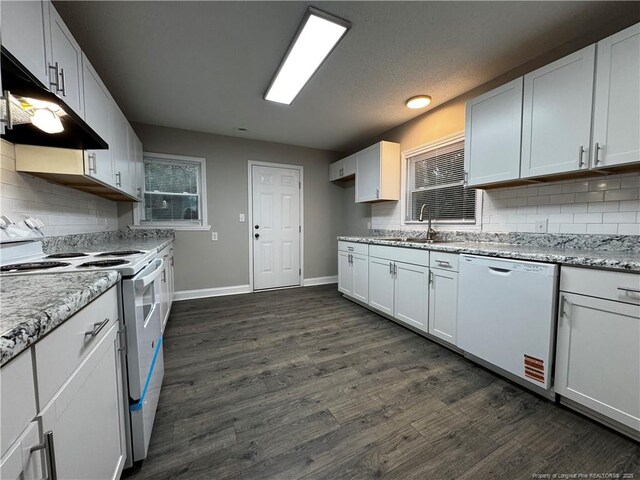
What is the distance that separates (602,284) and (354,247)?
2.37 metres

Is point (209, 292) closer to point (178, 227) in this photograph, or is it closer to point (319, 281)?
point (178, 227)

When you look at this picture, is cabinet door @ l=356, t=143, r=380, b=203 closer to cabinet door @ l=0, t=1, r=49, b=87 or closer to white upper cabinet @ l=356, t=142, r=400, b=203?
white upper cabinet @ l=356, t=142, r=400, b=203

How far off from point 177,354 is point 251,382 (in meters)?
0.80

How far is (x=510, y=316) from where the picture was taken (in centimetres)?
176

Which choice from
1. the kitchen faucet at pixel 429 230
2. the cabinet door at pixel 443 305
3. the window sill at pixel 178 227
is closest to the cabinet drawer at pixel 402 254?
the cabinet door at pixel 443 305

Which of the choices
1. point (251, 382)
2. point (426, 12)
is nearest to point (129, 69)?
point (426, 12)

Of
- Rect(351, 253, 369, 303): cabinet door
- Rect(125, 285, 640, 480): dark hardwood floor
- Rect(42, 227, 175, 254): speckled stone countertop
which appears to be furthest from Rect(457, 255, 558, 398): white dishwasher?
Rect(42, 227, 175, 254): speckled stone countertop

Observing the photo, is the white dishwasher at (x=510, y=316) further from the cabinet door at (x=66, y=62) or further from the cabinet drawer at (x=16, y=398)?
the cabinet door at (x=66, y=62)

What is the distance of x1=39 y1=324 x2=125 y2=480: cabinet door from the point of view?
0.66 metres

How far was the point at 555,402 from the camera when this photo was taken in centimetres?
162

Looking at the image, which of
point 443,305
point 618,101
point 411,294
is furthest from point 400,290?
point 618,101

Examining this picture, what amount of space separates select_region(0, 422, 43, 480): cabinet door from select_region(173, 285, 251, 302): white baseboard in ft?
11.4

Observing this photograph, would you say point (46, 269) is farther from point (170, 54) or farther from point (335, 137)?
point (335, 137)

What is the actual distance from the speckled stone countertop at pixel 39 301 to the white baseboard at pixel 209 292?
2908mm
